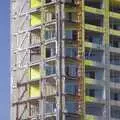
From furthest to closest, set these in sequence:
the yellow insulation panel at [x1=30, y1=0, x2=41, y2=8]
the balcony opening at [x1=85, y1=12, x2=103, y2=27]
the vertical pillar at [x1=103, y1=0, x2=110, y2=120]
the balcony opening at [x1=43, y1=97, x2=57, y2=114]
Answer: the yellow insulation panel at [x1=30, y1=0, x2=41, y2=8]
the balcony opening at [x1=85, y1=12, x2=103, y2=27]
the vertical pillar at [x1=103, y1=0, x2=110, y2=120]
the balcony opening at [x1=43, y1=97, x2=57, y2=114]

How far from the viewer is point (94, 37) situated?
8700 cm

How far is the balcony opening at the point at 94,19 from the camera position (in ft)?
286

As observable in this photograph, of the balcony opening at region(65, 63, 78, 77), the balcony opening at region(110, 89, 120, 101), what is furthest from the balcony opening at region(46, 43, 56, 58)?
the balcony opening at region(110, 89, 120, 101)

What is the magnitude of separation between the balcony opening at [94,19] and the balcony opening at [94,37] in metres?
1.37

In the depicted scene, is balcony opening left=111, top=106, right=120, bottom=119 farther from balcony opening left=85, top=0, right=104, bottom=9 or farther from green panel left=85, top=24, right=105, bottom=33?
balcony opening left=85, top=0, right=104, bottom=9

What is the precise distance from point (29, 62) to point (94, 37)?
8.87m

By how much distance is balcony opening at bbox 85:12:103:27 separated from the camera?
8712 cm

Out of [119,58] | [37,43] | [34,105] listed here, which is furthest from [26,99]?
[119,58]

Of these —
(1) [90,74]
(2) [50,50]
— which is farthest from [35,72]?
(1) [90,74]

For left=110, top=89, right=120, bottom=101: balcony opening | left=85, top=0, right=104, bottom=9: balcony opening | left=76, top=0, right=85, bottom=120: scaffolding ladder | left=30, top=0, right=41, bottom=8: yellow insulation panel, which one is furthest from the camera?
left=30, top=0, right=41, bottom=8: yellow insulation panel

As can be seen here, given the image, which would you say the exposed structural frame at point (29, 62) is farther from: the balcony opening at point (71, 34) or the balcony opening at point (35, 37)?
the balcony opening at point (71, 34)

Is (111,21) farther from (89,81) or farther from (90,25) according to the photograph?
(89,81)

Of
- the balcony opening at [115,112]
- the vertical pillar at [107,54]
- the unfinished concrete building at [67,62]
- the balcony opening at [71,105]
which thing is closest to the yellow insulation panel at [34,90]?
the unfinished concrete building at [67,62]

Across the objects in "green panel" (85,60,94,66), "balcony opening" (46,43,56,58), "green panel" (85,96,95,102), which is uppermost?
"balcony opening" (46,43,56,58)
